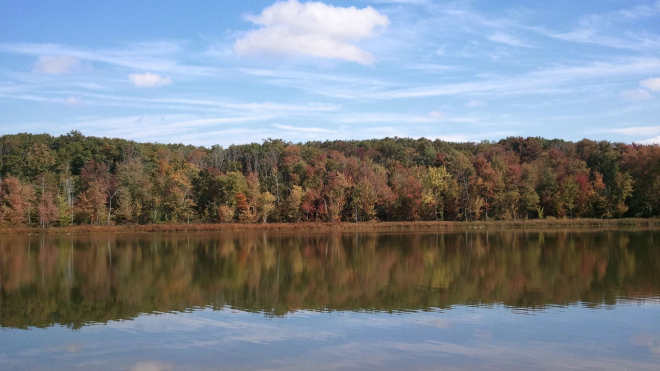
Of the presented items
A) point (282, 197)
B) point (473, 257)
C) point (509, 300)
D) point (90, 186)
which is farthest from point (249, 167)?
point (509, 300)

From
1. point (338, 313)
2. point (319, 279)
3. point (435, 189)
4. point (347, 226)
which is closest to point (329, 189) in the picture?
point (347, 226)

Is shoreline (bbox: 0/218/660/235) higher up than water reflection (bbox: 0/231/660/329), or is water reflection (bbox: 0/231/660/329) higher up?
water reflection (bbox: 0/231/660/329)

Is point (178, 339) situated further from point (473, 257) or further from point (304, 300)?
point (473, 257)

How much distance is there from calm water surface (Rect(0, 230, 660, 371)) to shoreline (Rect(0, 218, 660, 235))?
102 feet

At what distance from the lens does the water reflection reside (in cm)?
1728

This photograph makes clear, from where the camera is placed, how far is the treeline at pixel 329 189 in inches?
2579

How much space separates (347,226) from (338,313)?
4751 cm

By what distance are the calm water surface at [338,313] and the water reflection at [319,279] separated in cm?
8

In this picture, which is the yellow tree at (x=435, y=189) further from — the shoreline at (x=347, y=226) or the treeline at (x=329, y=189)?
the shoreline at (x=347, y=226)

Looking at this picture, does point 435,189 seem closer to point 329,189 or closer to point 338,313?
point 329,189

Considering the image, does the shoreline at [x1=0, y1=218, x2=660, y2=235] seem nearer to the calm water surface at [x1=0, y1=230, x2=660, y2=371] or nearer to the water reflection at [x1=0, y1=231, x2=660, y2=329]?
the water reflection at [x1=0, y1=231, x2=660, y2=329]

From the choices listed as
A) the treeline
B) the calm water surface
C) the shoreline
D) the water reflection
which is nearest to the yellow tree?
the treeline

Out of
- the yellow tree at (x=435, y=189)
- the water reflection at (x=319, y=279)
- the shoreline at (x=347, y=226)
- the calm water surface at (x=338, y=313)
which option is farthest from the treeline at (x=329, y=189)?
the calm water surface at (x=338, y=313)

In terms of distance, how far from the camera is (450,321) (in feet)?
47.9
